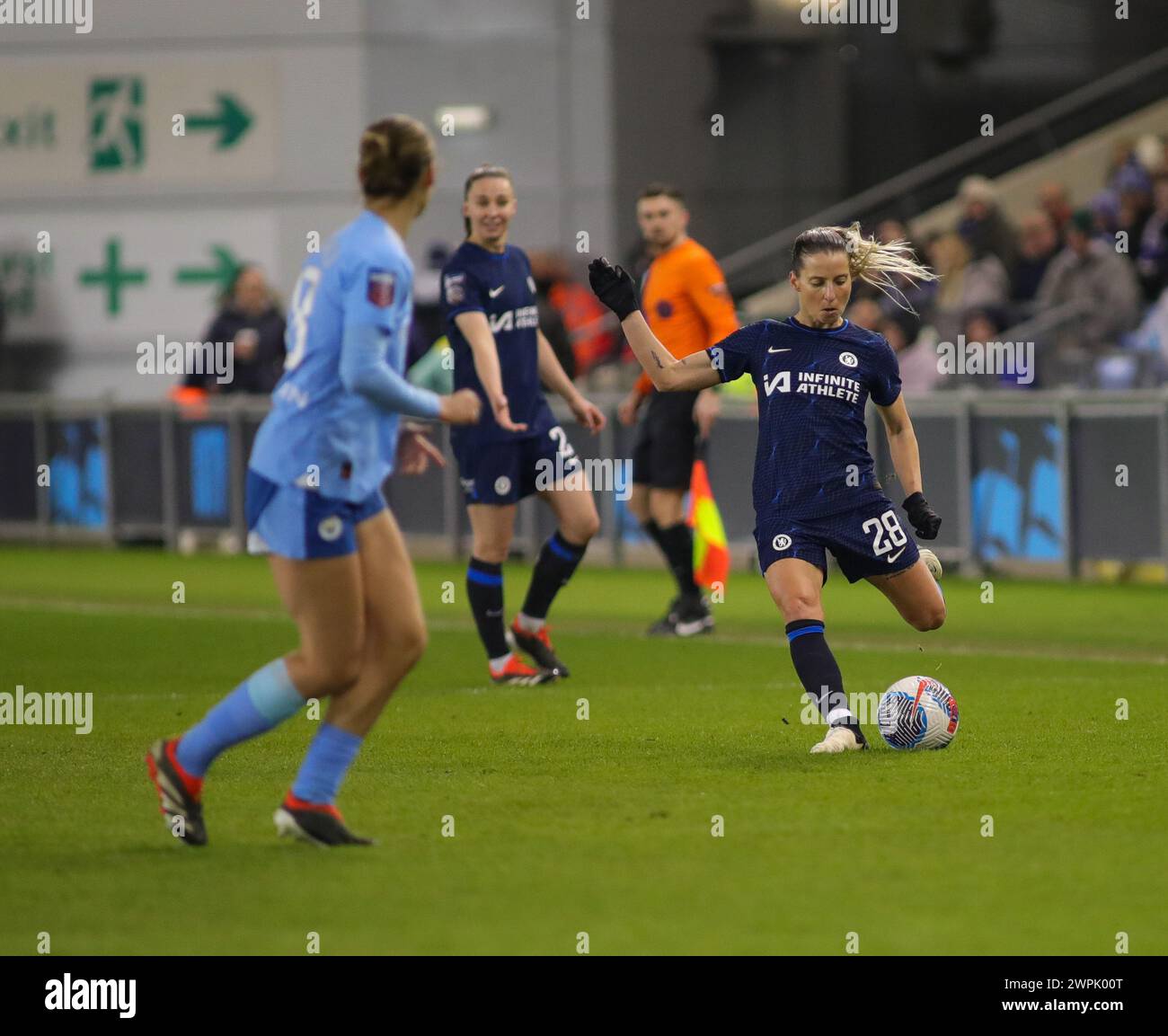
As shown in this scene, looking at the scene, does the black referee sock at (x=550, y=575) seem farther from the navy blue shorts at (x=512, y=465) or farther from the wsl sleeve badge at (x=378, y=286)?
the wsl sleeve badge at (x=378, y=286)

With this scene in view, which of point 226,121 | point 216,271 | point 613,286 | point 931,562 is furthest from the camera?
point 216,271

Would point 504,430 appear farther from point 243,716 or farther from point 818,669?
point 243,716

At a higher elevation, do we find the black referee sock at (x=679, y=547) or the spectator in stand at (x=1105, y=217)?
the spectator in stand at (x=1105, y=217)

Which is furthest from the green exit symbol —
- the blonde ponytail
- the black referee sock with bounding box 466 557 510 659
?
the blonde ponytail

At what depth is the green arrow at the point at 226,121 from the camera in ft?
86.3

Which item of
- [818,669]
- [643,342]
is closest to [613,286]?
[643,342]

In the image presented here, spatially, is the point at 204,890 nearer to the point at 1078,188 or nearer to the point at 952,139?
the point at 1078,188

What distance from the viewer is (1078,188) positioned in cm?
2364

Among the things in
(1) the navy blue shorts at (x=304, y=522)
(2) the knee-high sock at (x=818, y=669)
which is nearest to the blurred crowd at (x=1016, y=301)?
(2) the knee-high sock at (x=818, y=669)

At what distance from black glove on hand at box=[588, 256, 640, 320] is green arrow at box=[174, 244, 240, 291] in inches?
709

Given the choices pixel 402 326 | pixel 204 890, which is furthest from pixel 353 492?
pixel 204 890

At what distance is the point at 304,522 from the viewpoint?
6938 millimetres

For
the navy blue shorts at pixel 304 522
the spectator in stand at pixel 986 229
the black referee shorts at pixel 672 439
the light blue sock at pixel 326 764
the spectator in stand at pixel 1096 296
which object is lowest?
the light blue sock at pixel 326 764

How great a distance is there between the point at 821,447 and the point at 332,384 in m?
2.76
